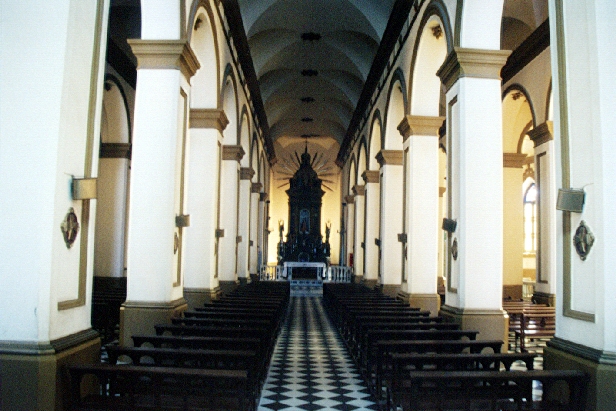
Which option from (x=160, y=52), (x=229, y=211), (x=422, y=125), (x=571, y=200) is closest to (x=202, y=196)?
(x=229, y=211)

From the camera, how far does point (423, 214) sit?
11875 millimetres

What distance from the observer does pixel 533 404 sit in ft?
16.5

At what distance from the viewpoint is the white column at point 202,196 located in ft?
36.9

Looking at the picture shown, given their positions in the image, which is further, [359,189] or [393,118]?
[359,189]

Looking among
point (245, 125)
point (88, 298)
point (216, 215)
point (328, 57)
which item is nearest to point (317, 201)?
point (328, 57)

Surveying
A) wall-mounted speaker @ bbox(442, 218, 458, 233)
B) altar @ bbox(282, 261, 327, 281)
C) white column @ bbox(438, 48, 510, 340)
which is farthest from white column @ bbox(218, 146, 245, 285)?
altar @ bbox(282, 261, 327, 281)

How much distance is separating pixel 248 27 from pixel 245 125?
2.96 m

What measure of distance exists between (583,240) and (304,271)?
22.0 meters

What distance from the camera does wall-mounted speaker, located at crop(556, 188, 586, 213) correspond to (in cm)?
480

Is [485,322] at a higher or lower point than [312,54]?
lower

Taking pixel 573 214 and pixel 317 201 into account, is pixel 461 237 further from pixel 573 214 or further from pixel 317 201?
pixel 317 201

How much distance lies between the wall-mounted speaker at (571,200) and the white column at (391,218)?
967 centimetres

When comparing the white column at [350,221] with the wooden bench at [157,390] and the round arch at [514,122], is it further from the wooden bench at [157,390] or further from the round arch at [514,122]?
the wooden bench at [157,390]

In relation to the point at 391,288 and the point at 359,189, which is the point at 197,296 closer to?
the point at 391,288
